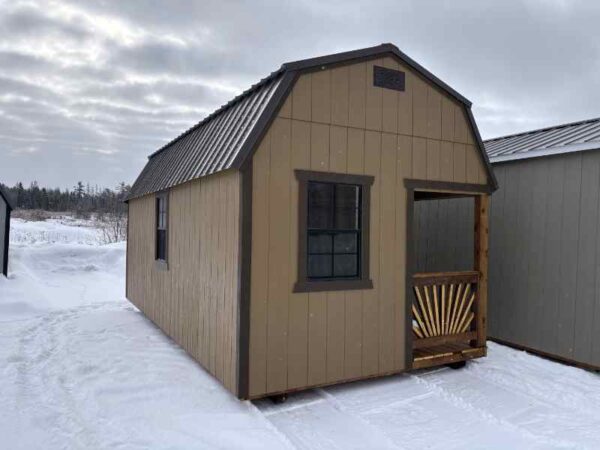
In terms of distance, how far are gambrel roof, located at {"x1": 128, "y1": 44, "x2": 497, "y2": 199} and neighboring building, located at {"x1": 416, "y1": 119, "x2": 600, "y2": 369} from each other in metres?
1.01

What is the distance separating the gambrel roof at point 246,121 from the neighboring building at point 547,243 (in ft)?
3.31

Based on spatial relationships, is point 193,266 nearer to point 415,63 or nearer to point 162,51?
point 415,63

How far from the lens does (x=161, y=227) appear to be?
22.3 ft

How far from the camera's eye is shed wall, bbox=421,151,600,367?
520cm

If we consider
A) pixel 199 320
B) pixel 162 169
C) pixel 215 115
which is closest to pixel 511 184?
pixel 215 115

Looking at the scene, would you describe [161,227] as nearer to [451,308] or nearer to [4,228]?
[451,308]

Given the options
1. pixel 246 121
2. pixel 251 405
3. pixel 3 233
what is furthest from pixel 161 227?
pixel 3 233

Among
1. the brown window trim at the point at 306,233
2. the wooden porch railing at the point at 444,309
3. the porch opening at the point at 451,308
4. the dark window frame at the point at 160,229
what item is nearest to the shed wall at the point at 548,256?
the porch opening at the point at 451,308

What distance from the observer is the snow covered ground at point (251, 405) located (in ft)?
10.8

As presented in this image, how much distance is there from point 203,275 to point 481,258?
136 inches

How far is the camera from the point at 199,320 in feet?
16.2

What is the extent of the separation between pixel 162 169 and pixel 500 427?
5.83 metres

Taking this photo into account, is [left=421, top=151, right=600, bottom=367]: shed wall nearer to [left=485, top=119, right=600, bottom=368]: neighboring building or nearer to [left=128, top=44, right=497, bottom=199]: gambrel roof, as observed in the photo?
[left=485, top=119, right=600, bottom=368]: neighboring building

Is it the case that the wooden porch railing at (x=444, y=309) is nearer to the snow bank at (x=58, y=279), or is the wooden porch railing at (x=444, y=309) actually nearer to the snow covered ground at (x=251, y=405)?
the snow covered ground at (x=251, y=405)
